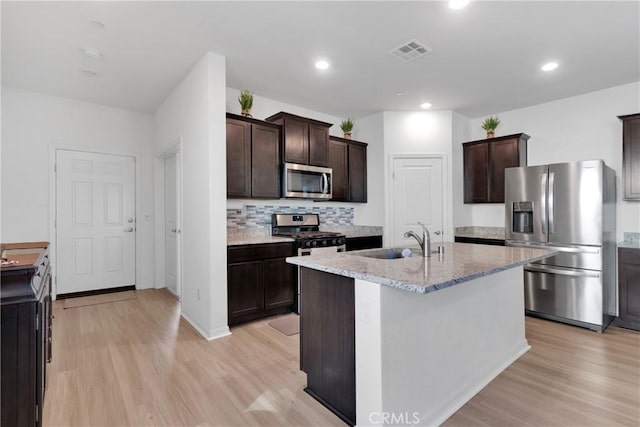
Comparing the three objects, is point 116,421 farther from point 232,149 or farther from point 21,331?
point 232,149

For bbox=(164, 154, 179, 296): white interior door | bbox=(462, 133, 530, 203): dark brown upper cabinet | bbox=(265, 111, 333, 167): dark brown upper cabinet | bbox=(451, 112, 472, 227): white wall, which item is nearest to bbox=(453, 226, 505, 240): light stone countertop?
bbox=(451, 112, 472, 227): white wall

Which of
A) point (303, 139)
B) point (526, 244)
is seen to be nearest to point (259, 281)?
point (303, 139)

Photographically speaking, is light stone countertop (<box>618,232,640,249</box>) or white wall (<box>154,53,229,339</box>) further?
light stone countertop (<box>618,232,640,249</box>)

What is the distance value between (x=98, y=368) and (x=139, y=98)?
3.33 metres

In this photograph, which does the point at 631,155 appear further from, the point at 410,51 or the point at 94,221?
the point at 94,221

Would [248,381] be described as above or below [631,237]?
below

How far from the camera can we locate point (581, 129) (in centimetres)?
402

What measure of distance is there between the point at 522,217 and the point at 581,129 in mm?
1486

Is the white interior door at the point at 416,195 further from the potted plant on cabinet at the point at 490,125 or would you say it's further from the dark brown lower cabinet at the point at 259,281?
the dark brown lower cabinet at the point at 259,281

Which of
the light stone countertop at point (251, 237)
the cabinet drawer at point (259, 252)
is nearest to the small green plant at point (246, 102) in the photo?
the light stone countertop at point (251, 237)

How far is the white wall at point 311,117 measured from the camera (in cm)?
390

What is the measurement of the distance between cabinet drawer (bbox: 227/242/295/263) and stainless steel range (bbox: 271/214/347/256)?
149 mm

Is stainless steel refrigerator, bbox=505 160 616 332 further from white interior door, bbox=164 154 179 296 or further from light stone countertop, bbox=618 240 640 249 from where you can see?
white interior door, bbox=164 154 179 296

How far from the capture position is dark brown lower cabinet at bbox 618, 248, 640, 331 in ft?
10.6
